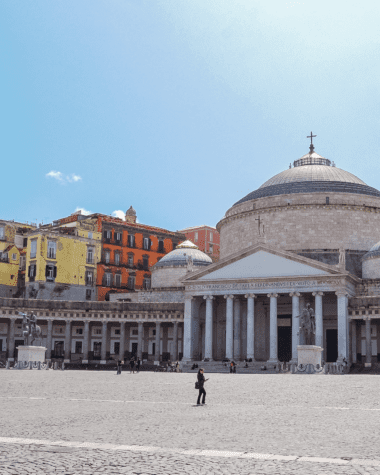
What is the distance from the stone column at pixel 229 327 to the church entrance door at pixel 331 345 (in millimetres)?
8725

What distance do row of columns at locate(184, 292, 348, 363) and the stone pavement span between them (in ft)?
107

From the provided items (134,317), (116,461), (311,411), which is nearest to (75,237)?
(134,317)

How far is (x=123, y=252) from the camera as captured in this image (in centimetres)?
8306

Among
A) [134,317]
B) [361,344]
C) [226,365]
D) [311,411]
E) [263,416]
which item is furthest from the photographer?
[134,317]

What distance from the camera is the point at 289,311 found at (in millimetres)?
59562

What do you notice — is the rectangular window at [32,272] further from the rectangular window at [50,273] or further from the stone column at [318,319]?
the stone column at [318,319]

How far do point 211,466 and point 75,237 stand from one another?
228ft

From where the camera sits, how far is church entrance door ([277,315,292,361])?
5907cm

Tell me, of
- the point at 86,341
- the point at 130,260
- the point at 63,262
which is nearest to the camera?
the point at 86,341

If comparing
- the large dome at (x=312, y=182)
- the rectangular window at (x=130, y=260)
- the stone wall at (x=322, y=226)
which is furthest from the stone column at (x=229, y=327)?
the rectangular window at (x=130, y=260)

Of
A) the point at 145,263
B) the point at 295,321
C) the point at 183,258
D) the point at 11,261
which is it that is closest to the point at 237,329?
the point at 295,321

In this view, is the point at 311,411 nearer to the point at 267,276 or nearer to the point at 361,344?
the point at 267,276

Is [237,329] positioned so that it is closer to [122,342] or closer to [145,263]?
[122,342]

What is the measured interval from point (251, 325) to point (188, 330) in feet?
20.3
